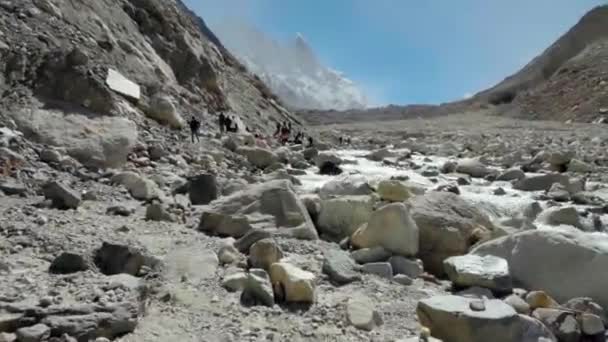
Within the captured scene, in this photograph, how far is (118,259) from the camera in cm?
417

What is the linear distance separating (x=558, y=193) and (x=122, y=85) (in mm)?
8856

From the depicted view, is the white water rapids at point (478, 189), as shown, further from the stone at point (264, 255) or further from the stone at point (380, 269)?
the stone at point (264, 255)

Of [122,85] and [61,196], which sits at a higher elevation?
[122,85]

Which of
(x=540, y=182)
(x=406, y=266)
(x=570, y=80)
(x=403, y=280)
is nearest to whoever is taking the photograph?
(x=403, y=280)

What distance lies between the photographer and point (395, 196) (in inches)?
288

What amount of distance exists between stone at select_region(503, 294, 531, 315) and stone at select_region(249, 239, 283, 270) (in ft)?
5.85

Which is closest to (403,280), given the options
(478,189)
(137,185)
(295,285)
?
(295,285)

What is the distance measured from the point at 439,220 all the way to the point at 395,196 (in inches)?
68.3

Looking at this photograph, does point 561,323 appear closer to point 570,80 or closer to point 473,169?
point 473,169

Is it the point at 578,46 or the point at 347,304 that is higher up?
the point at 578,46

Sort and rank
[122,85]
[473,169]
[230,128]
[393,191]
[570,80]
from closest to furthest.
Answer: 1. [393,191]
2. [122,85]
3. [473,169]
4. [230,128]
5. [570,80]

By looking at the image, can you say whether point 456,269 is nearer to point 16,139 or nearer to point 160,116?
point 16,139

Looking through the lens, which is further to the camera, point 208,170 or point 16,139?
point 208,170

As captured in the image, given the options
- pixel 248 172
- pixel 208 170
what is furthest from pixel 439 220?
pixel 248 172
